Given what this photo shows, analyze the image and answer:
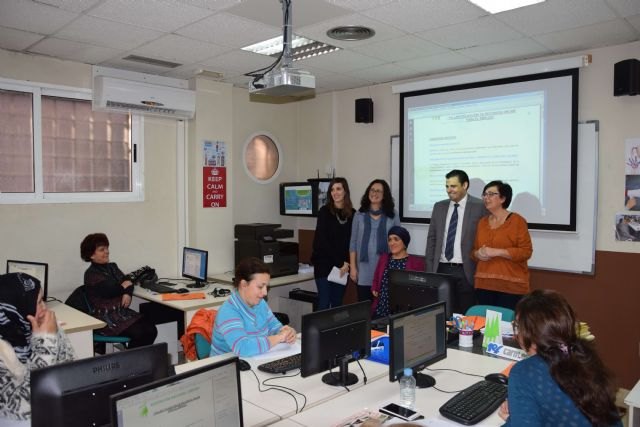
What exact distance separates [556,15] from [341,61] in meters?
1.75

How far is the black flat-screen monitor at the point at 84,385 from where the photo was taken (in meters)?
1.46

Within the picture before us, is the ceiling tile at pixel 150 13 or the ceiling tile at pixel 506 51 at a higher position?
the ceiling tile at pixel 506 51

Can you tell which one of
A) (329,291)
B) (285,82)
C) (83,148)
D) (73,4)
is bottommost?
(329,291)

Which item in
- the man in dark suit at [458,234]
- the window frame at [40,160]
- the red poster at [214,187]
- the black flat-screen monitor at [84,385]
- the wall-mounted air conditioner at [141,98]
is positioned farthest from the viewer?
the red poster at [214,187]

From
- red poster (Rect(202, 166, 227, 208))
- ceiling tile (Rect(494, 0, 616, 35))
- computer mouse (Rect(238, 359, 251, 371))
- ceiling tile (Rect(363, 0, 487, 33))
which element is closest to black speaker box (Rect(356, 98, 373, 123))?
red poster (Rect(202, 166, 227, 208))

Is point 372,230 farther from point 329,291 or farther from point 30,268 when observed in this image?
point 30,268

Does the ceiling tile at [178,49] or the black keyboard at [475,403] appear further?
the ceiling tile at [178,49]

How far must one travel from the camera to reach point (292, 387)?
89.1 inches

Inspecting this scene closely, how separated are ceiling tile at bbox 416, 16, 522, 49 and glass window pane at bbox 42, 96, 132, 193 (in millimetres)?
2939

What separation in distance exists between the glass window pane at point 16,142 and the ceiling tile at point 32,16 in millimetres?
854

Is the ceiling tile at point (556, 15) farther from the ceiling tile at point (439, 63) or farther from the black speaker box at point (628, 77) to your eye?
the ceiling tile at point (439, 63)

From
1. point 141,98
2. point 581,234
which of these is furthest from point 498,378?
point 141,98

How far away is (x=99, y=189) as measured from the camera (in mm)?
4586

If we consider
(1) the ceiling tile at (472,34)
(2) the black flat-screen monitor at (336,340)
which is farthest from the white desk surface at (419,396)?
(1) the ceiling tile at (472,34)
